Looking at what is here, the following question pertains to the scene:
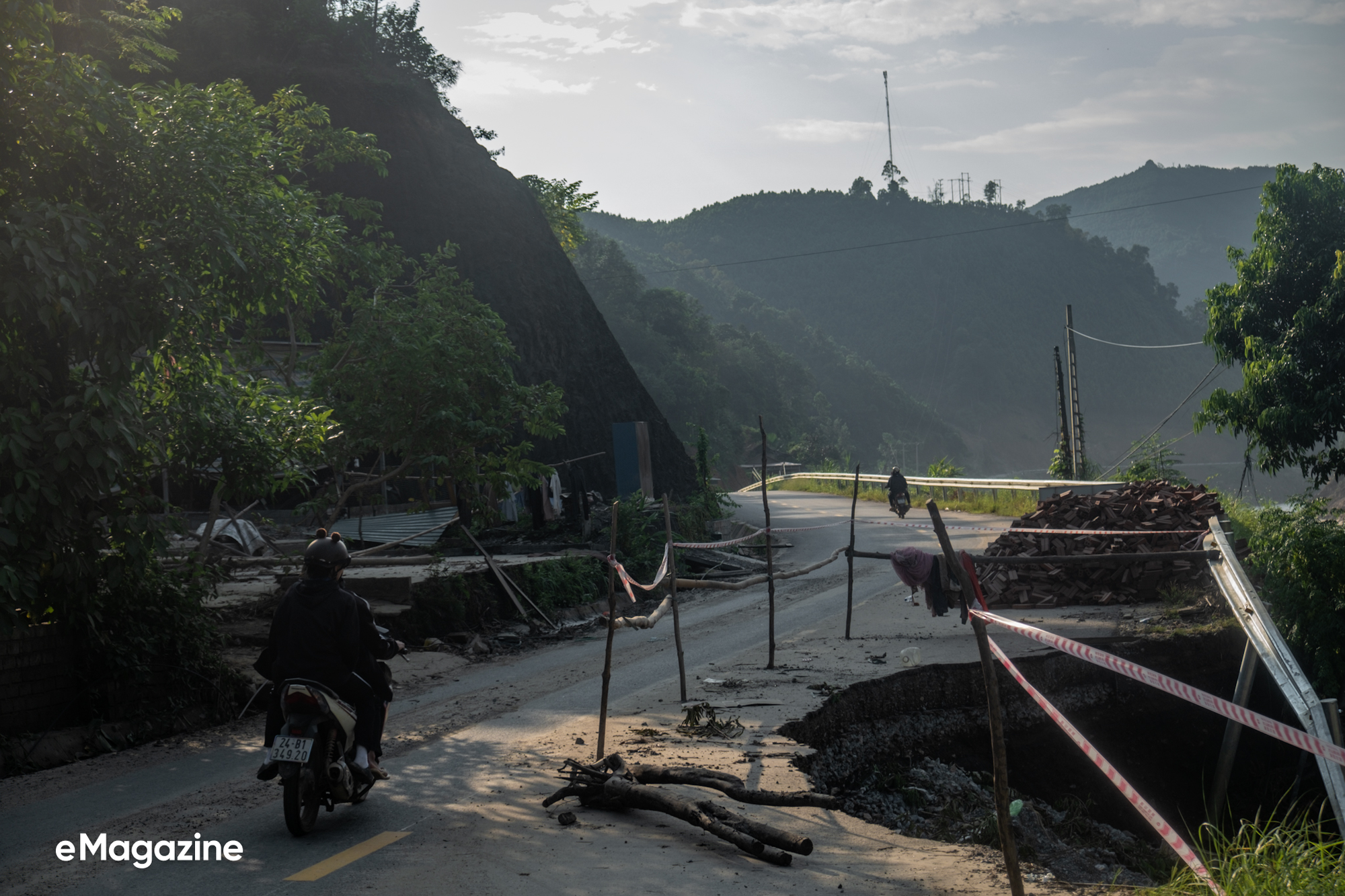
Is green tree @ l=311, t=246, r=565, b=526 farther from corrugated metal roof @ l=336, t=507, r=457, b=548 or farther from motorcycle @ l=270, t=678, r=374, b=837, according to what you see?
motorcycle @ l=270, t=678, r=374, b=837

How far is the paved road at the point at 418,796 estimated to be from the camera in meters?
4.70

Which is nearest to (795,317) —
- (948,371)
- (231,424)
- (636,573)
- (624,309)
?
(948,371)

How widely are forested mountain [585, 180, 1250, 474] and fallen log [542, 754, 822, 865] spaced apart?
111292mm

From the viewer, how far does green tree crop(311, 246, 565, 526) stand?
13336 mm

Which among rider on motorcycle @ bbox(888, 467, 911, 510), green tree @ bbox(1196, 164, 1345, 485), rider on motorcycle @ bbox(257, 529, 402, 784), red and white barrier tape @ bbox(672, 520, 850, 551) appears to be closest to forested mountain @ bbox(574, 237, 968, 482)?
rider on motorcycle @ bbox(888, 467, 911, 510)

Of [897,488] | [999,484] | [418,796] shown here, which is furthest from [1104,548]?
[999,484]

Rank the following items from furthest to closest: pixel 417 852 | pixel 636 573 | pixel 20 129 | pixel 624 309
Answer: pixel 624 309 < pixel 636 573 < pixel 20 129 < pixel 417 852

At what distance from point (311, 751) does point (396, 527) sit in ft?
46.8

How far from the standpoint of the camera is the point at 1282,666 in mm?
5680

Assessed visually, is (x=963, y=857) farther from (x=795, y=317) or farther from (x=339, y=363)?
(x=795, y=317)

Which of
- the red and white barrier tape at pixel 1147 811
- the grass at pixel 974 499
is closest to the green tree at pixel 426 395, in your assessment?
the red and white barrier tape at pixel 1147 811

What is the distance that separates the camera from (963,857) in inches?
193

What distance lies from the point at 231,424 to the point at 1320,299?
16.6 m

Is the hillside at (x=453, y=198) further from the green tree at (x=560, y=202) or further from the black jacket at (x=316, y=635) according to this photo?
the black jacket at (x=316, y=635)
